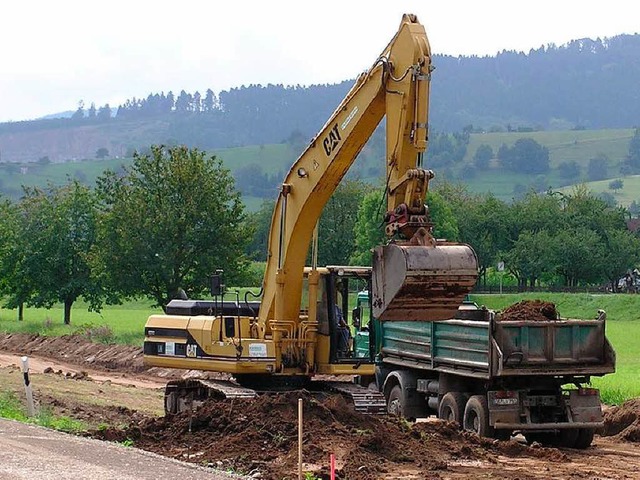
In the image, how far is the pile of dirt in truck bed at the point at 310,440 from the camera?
16344mm

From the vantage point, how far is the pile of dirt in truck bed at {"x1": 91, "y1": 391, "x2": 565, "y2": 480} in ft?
53.6

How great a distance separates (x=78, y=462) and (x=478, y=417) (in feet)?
27.0

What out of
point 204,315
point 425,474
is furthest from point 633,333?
point 425,474

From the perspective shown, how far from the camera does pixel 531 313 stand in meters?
21.7

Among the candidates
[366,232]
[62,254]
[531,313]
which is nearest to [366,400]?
[531,313]

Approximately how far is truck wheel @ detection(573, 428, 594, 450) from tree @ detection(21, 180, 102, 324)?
32676mm

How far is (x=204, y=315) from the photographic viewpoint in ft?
69.5

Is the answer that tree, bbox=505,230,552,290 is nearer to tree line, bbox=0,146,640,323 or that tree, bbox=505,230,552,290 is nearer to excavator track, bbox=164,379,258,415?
tree line, bbox=0,146,640,323

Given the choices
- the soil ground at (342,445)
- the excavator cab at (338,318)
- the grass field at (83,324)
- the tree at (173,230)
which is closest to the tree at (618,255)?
the grass field at (83,324)

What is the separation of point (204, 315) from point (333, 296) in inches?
102

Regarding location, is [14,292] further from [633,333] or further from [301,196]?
[301,196]

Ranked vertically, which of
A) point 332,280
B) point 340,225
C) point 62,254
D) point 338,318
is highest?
point 340,225

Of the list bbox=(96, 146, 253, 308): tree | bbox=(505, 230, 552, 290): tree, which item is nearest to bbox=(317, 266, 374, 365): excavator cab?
bbox=(96, 146, 253, 308): tree

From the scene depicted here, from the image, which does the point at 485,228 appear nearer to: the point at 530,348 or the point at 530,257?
the point at 530,257
